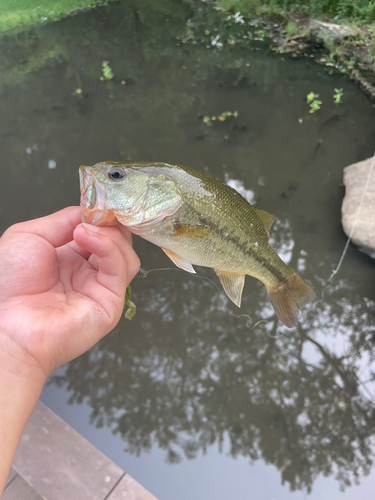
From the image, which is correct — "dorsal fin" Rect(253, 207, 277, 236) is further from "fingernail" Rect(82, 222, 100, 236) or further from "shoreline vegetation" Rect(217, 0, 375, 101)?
"shoreline vegetation" Rect(217, 0, 375, 101)

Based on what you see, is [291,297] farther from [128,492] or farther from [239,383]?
[128,492]

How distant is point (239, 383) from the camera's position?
2801mm

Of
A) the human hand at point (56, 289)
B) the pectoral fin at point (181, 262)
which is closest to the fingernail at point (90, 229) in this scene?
the human hand at point (56, 289)

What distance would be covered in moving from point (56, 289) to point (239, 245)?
37.2 inches

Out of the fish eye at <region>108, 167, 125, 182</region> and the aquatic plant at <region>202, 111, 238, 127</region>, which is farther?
the aquatic plant at <region>202, 111, 238, 127</region>

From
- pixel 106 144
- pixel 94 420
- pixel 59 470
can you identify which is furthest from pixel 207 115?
pixel 59 470

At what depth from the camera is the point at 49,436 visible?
2166 mm

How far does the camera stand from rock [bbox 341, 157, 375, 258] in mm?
3383

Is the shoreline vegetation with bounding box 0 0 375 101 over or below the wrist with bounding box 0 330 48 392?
over

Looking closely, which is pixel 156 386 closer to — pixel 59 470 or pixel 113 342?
pixel 113 342

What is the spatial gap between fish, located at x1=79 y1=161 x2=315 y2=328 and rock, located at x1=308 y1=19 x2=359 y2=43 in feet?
22.7

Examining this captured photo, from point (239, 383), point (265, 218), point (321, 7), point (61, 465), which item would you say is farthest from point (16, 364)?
point (321, 7)

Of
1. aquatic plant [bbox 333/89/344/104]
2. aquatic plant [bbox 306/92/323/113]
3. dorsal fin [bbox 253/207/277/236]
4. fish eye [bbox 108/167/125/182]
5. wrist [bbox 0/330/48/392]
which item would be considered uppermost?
fish eye [bbox 108/167/125/182]

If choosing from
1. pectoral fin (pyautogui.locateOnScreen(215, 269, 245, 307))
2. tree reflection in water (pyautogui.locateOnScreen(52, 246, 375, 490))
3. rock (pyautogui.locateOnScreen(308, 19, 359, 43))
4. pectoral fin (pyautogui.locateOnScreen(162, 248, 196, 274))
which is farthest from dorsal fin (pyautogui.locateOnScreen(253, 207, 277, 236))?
rock (pyautogui.locateOnScreen(308, 19, 359, 43))
